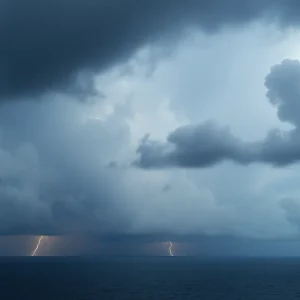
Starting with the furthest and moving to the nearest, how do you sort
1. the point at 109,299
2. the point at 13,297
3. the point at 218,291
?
1. the point at 218,291
2. the point at 13,297
3. the point at 109,299

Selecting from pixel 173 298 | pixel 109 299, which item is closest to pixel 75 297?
pixel 109 299

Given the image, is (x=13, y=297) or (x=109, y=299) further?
(x=13, y=297)

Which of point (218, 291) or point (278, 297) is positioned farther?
point (218, 291)

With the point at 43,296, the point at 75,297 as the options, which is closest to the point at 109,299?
the point at 75,297

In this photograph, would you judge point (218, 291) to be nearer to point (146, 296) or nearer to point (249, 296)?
point (249, 296)

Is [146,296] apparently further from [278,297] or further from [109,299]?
[278,297]

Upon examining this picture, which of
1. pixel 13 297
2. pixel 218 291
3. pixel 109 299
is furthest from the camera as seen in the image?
pixel 218 291

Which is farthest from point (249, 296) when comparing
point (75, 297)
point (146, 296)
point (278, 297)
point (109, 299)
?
point (75, 297)

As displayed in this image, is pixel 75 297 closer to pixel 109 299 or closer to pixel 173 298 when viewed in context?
pixel 109 299
